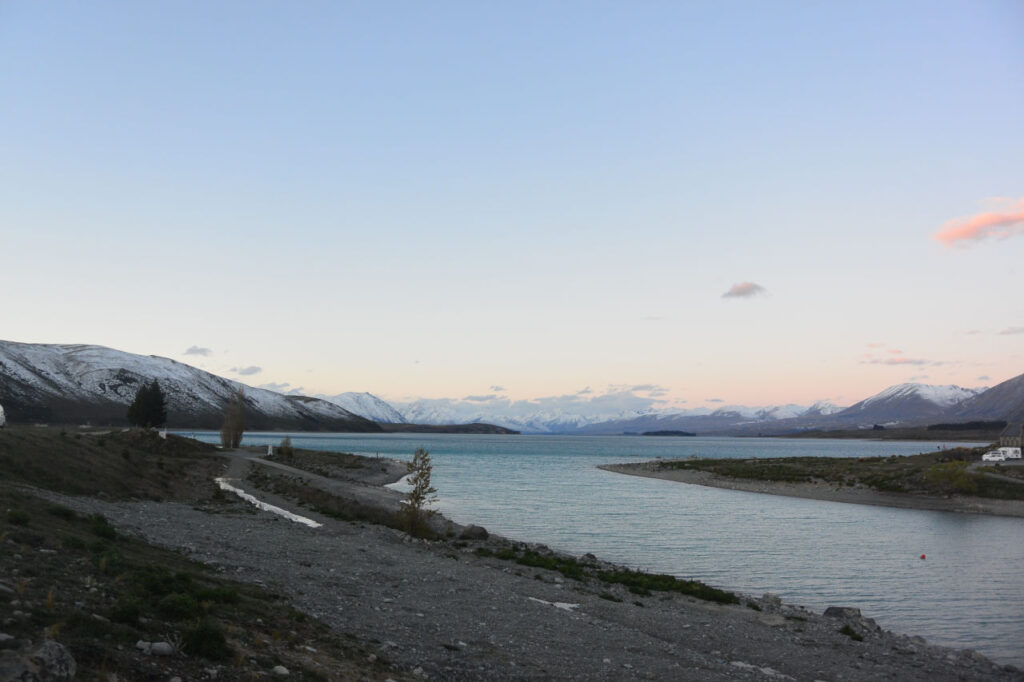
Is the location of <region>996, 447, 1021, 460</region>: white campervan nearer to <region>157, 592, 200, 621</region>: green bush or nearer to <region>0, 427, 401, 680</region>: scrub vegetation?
<region>0, 427, 401, 680</region>: scrub vegetation

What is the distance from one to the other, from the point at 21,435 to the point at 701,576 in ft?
125

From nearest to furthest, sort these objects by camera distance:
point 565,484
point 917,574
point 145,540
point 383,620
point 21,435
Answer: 1. point 383,620
2. point 145,540
3. point 917,574
4. point 21,435
5. point 565,484

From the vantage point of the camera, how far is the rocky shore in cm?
1606

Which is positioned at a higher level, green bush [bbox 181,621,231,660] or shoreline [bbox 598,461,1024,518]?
green bush [bbox 181,621,231,660]

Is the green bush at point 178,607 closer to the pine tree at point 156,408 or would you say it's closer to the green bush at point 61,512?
the green bush at point 61,512

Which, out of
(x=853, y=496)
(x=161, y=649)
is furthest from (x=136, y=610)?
(x=853, y=496)

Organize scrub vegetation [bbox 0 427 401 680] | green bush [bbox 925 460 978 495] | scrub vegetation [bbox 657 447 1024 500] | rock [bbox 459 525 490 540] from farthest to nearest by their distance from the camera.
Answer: green bush [bbox 925 460 978 495]
scrub vegetation [bbox 657 447 1024 500]
rock [bbox 459 525 490 540]
scrub vegetation [bbox 0 427 401 680]

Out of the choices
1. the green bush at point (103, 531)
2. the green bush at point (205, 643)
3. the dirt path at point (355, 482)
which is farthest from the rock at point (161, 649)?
the dirt path at point (355, 482)

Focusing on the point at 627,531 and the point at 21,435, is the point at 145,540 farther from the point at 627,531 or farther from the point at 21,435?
the point at 627,531

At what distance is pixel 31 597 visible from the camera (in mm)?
11656

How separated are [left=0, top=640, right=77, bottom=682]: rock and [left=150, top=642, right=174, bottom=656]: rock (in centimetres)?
171

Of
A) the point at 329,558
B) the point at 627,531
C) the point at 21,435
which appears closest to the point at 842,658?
the point at 329,558

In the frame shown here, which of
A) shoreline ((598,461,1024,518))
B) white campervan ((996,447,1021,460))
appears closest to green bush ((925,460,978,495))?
shoreline ((598,461,1024,518))

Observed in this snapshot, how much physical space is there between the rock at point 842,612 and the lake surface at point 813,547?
1.21m
